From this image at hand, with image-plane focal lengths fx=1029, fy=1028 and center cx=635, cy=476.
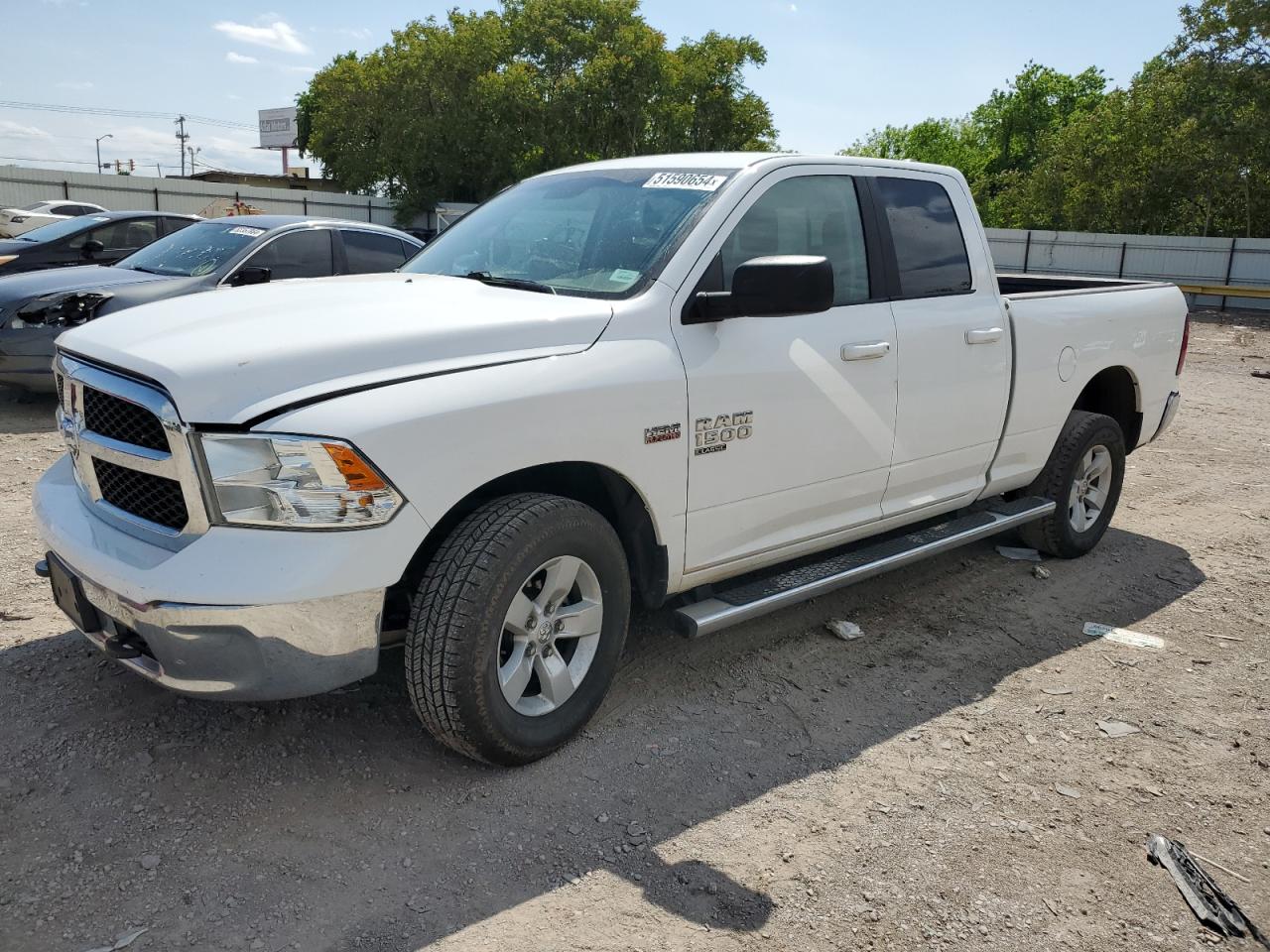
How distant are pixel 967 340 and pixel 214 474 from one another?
3.31 meters

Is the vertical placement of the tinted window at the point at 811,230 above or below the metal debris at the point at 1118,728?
above

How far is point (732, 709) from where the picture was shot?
3.95 m

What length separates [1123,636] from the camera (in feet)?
16.1

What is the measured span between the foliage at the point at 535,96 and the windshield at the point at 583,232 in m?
34.6

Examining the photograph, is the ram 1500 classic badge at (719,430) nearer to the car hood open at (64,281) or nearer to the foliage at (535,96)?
the car hood open at (64,281)

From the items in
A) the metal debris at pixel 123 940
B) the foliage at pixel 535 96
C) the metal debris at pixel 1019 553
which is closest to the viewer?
the metal debris at pixel 123 940

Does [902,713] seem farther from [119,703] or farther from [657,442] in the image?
[119,703]

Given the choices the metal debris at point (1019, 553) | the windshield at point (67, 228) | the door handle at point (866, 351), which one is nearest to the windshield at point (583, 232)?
the door handle at point (866, 351)

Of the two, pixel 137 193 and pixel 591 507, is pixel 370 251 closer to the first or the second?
pixel 591 507

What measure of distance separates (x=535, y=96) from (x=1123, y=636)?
37.4m

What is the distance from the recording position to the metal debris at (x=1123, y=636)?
15.8 ft

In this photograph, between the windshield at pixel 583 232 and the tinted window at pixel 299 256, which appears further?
the tinted window at pixel 299 256

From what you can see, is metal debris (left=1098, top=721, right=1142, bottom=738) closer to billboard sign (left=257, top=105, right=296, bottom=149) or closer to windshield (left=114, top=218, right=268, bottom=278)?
windshield (left=114, top=218, right=268, bottom=278)

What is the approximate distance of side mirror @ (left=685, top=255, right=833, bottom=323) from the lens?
3381mm
